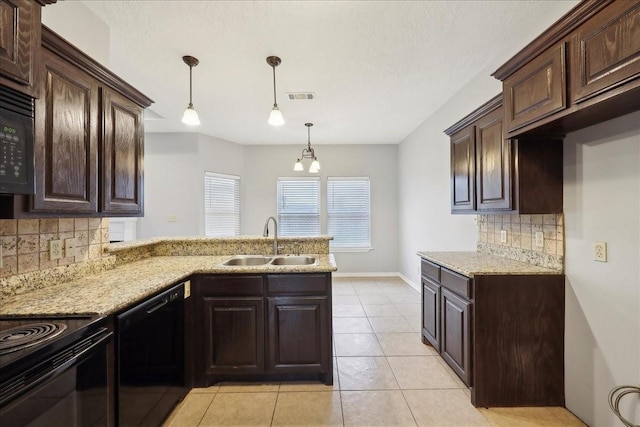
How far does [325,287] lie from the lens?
214cm

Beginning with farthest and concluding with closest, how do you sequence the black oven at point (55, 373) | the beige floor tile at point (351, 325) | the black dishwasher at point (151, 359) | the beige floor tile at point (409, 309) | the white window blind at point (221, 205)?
the white window blind at point (221, 205)
the beige floor tile at point (409, 309)
the beige floor tile at point (351, 325)
the black dishwasher at point (151, 359)
the black oven at point (55, 373)

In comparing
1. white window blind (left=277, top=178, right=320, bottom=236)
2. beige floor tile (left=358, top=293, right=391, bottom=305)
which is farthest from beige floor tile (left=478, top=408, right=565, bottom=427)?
white window blind (left=277, top=178, right=320, bottom=236)

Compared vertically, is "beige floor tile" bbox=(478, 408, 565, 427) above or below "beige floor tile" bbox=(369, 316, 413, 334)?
below

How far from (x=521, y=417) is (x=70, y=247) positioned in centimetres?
312

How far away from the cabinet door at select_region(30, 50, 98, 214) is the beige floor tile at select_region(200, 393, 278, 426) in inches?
Answer: 60.0

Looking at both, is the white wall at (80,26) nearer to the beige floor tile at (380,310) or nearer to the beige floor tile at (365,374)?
the beige floor tile at (365,374)

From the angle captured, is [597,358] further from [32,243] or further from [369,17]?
[32,243]

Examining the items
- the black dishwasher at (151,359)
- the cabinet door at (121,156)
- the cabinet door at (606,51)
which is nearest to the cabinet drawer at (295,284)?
the black dishwasher at (151,359)

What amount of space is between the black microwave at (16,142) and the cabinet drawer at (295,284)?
1433mm

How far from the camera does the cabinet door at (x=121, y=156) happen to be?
1688 millimetres

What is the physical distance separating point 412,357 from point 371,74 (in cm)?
277

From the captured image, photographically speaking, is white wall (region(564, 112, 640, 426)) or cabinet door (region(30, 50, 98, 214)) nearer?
cabinet door (region(30, 50, 98, 214))

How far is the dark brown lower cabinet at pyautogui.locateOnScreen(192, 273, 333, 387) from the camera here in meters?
2.13

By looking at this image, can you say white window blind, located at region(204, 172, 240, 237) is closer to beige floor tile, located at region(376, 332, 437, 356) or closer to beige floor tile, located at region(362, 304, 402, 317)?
beige floor tile, located at region(362, 304, 402, 317)
